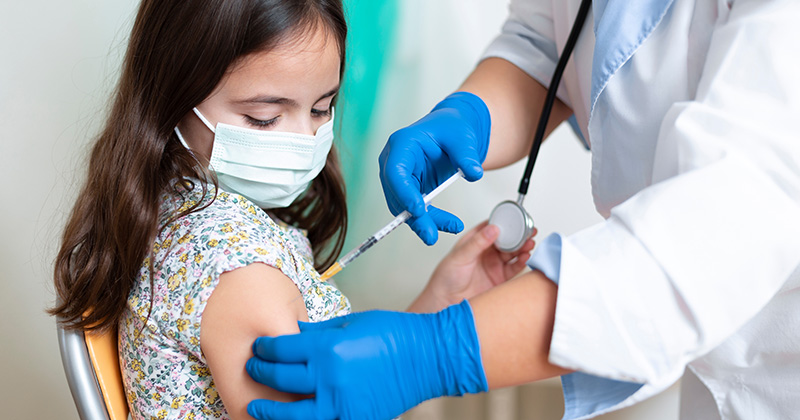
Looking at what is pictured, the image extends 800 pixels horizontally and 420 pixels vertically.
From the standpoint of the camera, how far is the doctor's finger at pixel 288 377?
0.75m

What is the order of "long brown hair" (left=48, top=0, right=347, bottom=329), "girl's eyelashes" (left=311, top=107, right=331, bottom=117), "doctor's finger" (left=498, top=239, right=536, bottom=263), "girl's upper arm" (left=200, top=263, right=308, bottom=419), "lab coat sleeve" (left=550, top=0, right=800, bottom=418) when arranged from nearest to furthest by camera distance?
"lab coat sleeve" (left=550, top=0, right=800, bottom=418) → "girl's upper arm" (left=200, top=263, right=308, bottom=419) → "long brown hair" (left=48, top=0, right=347, bottom=329) → "girl's eyelashes" (left=311, top=107, right=331, bottom=117) → "doctor's finger" (left=498, top=239, right=536, bottom=263)

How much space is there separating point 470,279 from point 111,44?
979mm

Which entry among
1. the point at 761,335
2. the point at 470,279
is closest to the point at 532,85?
the point at 470,279

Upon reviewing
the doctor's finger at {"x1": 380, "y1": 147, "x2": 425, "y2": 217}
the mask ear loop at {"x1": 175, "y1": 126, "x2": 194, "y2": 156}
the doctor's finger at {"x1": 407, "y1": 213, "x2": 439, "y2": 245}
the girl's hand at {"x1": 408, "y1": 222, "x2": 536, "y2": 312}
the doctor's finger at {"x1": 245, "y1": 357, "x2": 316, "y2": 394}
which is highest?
the mask ear loop at {"x1": 175, "y1": 126, "x2": 194, "y2": 156}

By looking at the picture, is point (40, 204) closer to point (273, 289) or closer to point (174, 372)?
point (174, 372)

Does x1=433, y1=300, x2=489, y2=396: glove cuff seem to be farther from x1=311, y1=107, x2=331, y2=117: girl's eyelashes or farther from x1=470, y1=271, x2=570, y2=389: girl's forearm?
x1=311, y1=107, x2=331, y2=117: girl's eyelashes

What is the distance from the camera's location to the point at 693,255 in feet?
2.28

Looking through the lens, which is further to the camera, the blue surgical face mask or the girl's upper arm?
the blue surgical face mask

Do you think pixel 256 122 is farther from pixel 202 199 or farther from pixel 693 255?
pixel 693 255

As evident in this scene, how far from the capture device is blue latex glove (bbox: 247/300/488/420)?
0.73 metres

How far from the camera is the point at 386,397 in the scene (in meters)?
0.75

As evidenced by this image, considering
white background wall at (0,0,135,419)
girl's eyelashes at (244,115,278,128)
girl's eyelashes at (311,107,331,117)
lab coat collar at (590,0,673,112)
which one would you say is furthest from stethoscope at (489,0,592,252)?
white background wall at (0,0,135,419)

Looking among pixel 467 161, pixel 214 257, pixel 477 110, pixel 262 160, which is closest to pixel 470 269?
pixel 477 110

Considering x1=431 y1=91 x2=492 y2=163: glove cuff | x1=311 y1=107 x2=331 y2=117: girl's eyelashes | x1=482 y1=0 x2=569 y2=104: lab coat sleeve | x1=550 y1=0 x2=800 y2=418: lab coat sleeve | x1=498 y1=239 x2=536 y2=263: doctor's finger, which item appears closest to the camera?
x1=550 y1=0 x2=800 y2=418: lab coat sleeve
